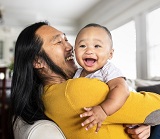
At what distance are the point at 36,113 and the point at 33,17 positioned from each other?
17.7 ft

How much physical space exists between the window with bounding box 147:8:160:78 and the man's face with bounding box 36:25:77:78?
2.94 meters

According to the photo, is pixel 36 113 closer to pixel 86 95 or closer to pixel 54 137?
pixel 54 137

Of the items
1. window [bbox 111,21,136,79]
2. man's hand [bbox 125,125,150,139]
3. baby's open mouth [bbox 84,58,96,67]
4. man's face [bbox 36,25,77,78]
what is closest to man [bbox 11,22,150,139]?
man's face [bbox 36,25,77,78]

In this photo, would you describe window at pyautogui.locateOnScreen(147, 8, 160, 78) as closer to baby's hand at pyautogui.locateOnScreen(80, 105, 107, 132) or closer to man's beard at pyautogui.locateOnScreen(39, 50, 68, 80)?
man's beard at pyautogui.locateOnScreen(39, 50, 68, 80)

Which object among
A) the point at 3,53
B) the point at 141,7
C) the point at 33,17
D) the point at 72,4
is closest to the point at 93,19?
the point at 72,4

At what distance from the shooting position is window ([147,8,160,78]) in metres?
4.07

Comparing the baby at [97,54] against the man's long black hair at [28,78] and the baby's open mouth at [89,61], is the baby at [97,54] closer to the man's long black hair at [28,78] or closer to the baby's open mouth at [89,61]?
the baby's open mouth at [89,61]

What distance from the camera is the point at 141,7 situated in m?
4.34

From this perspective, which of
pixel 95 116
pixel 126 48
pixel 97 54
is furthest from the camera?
pixel 126 48

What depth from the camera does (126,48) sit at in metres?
4.85

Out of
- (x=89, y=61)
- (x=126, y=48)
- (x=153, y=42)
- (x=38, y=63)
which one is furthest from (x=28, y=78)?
(x=126, y=48)

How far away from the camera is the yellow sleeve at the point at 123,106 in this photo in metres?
0.91

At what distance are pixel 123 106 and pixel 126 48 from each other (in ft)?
13.2

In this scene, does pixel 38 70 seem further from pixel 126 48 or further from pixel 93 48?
pixel 126 48
